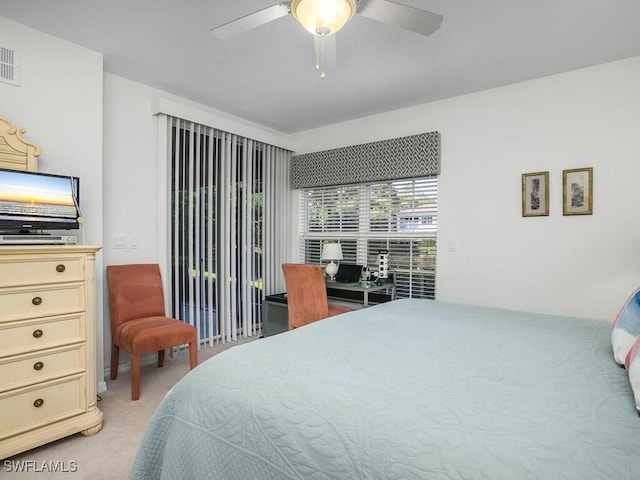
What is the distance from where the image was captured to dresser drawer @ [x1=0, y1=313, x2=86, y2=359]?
1.86 meters

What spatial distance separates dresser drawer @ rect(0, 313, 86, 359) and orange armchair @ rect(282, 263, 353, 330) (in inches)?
68.0

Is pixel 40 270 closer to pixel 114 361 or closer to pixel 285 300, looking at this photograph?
pixel 114 361

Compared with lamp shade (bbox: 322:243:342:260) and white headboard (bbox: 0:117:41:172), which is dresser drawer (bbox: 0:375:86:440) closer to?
white headboard (bbox: 0:117:41:172)

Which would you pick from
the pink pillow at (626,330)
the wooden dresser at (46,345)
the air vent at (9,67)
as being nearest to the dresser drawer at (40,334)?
the wooden dresser at (46,345)

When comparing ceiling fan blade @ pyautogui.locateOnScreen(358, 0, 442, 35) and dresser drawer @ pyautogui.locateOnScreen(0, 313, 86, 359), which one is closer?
ceiling fan blade @ pyautogui.locateOnScreen(358, 0, 442, 35)

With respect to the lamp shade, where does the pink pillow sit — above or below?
below

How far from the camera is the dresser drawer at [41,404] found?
6.05 feet

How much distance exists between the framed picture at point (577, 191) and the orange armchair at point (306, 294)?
2.13m

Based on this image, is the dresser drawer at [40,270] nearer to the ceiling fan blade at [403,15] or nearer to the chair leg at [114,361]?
the chair leg at [114,361]

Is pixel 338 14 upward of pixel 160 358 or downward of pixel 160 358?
upward

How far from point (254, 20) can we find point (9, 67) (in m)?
1.81

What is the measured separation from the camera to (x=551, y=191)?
9.86ft

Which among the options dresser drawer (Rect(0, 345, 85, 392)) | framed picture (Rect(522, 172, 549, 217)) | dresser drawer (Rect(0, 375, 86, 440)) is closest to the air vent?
dresser drawer (Rect(0, 345, 85, 392))

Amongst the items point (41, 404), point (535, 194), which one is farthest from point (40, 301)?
point (535, 194)
